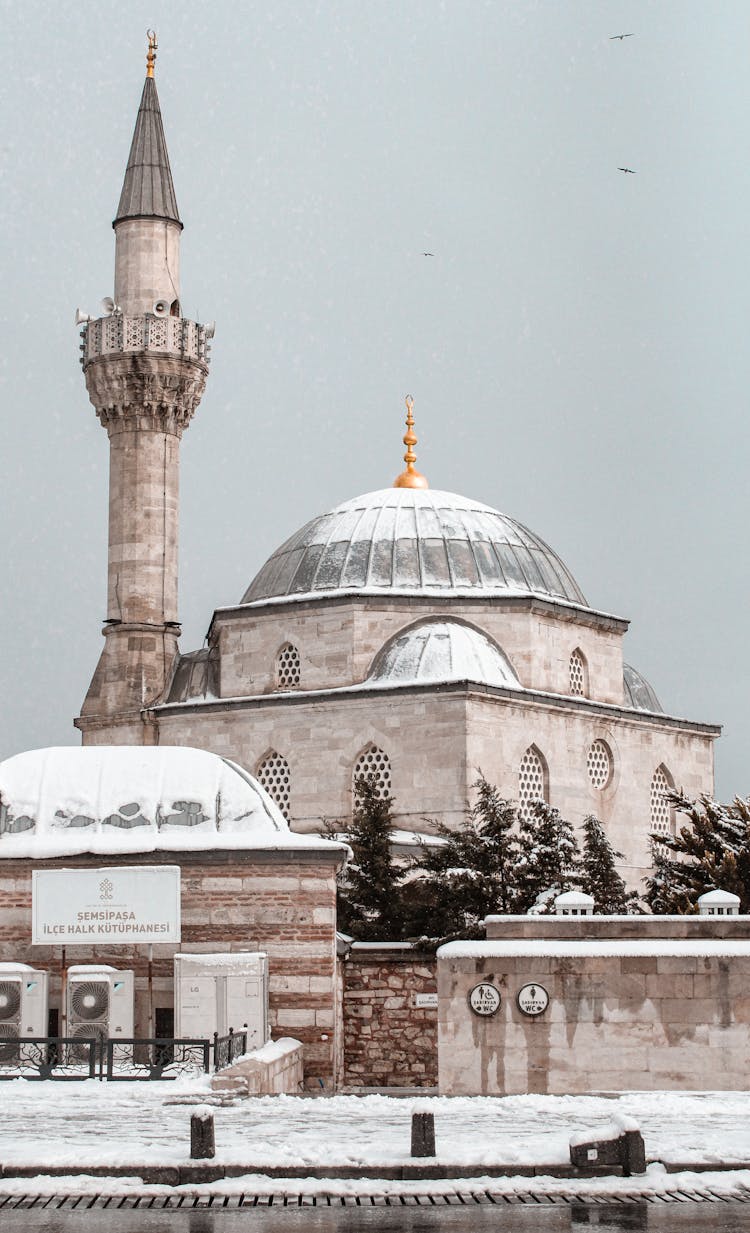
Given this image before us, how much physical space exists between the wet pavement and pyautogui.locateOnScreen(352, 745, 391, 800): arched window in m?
18.7

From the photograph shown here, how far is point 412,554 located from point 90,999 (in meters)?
15.6

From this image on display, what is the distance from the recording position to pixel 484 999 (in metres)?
15.0

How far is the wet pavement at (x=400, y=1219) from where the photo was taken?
7.70 metres

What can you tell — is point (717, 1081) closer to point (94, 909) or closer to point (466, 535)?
point (94, 909)

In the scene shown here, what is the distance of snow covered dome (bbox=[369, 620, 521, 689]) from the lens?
90.3ft

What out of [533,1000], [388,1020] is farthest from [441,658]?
[533,1000]

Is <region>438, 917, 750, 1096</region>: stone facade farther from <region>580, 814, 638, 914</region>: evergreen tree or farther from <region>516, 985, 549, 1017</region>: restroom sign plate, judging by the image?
<region>580, 814, 638, 914</region>: evergreen tree

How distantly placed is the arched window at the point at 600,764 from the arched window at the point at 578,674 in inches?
37.4

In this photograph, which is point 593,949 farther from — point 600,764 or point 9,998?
point 600,764

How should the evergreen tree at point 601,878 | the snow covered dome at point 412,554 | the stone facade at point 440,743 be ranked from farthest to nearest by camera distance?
the snow covered dome at point 412,554
the stone facade at point 440,743
the evergreen tree at point 601,878

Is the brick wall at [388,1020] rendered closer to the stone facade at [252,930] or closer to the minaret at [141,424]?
the stone facade at [252,930]

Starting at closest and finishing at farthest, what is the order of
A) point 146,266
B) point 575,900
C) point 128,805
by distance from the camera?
point 575,900 → point 128,805 → point 146,266

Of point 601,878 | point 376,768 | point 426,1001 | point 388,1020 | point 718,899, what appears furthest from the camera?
point 376,768

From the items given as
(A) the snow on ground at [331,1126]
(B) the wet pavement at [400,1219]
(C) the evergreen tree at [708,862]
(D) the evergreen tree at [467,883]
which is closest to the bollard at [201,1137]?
(A) the snow on ground at [331,1126]
